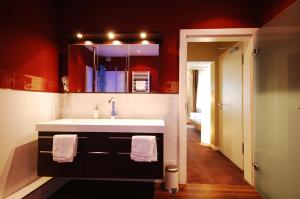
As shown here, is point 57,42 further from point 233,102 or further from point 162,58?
point 233,102

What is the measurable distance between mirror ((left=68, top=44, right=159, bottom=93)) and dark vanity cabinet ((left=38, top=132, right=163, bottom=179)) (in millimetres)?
823

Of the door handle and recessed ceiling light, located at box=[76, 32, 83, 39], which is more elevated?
recessed ceiling light, located at box=[76, 32, 83, 39]

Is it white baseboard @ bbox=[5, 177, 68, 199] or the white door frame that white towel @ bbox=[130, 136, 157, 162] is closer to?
the white door frame

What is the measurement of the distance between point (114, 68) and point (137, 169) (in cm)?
133

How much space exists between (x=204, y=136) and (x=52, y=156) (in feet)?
12.7

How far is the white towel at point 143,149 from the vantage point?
1959mm

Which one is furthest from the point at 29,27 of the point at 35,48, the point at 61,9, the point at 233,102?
the point at 233,102

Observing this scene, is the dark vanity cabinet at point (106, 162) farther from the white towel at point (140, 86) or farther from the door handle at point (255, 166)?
the door handle at point (255, 166)

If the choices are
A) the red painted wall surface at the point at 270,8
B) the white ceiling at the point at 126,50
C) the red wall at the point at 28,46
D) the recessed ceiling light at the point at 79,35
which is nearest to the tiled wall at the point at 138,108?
the red wall at the point at 28,46

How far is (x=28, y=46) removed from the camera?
2.16 m

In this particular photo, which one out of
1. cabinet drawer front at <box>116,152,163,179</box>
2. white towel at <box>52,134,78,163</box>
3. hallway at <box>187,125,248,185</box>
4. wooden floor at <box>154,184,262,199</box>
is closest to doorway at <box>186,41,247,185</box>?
A: hallway at <box>187,125,248,185</box>

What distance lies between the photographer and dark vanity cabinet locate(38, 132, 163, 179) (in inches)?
79.7

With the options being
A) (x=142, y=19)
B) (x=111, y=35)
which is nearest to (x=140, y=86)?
(x=111, y=35)

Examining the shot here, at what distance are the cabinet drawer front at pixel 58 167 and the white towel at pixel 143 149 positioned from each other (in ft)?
1.75
